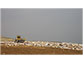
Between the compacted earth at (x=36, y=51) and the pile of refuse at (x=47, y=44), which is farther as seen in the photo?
the pile of refuse at (x=47, y=44)

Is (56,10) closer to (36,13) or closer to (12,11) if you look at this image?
(36,13)

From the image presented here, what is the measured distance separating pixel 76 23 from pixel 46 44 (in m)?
0.85

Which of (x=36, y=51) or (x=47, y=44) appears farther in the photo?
(x=47, y=44)

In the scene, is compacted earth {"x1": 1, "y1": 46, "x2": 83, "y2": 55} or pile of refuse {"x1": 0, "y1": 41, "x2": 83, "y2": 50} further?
pile of refuse {"x1": 0, "y1": 41, "x2": 83, "y2": 50}

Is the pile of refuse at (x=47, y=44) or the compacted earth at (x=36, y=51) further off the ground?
the pile of refuse at (x=47, y=44)

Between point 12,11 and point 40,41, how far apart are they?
957 mm

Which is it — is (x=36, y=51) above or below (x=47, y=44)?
below

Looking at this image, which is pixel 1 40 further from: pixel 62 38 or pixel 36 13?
pixel 62 38

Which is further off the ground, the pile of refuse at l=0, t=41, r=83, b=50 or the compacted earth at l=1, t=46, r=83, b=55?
the pile of refuse at l=0, t=41, r=83, b=50

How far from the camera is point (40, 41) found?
397 centimetres

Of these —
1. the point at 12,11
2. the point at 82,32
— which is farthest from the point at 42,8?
the point at 82,32

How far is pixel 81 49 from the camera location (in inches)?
151

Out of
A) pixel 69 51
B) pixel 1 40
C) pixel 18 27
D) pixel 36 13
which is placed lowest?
pixel 69 51
